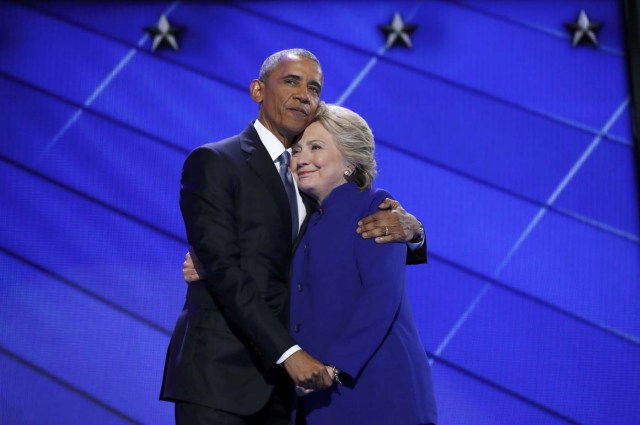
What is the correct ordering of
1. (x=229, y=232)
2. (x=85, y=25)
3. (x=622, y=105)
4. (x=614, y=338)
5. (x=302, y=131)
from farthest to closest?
(x=85, y=25) → (x=622, y=105) → (x=614, y=338) → (x=302, y=131) → (x=229, y=232)

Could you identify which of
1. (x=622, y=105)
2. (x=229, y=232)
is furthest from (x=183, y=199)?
(x=622, y=105)

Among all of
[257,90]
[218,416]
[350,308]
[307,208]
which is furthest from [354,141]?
[218,416]

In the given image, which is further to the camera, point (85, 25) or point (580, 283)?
point (85, 25)

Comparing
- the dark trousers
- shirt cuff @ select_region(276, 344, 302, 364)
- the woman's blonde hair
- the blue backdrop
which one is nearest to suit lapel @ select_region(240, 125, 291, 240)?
the woman's blonde hair

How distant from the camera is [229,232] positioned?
2.17 meters

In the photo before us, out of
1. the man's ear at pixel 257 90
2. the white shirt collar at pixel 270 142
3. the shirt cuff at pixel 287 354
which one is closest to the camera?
the shirt cuff at pixel 287 354

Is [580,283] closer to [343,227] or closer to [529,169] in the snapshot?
[529,169]

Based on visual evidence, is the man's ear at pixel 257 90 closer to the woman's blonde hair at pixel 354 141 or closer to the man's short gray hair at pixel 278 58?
the man's short gray hair at pixel 278 58

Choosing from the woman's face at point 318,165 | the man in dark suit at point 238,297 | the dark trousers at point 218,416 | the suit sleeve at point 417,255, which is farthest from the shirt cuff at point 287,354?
the suit sleeve at point 417,255

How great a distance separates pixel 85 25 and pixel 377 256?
8.07ft

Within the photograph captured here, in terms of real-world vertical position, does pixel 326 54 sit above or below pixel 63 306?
above

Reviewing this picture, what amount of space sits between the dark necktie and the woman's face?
3 centimetres

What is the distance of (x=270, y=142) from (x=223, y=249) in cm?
38

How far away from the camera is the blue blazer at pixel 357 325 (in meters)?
2.10
